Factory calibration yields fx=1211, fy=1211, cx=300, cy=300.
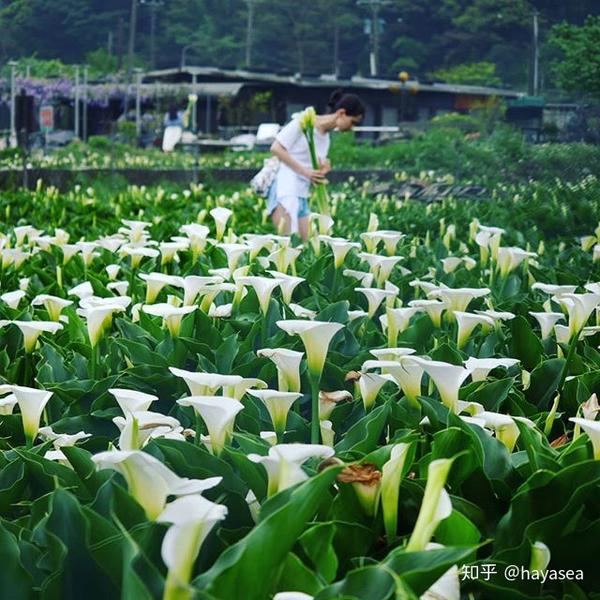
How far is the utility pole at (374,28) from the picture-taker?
86.3 feet

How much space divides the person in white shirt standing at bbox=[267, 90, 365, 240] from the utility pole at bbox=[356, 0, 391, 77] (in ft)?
62.2

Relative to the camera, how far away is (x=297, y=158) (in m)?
6.85

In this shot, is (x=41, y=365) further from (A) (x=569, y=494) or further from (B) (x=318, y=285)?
(A) (x=569, y=494)

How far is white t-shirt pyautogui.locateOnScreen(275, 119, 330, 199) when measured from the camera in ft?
22.3

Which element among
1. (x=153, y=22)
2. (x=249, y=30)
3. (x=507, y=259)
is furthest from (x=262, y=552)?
(x=249, y=30)

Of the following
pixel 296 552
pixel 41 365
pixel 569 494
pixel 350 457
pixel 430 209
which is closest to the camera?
pixel 296 552

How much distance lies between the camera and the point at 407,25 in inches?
1041

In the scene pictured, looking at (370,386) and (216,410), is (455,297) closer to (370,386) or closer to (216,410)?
(370,386)

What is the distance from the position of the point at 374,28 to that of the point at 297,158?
895 inches

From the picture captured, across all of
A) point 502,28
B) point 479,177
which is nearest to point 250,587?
point 479,177

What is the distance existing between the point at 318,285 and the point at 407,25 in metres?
23.7

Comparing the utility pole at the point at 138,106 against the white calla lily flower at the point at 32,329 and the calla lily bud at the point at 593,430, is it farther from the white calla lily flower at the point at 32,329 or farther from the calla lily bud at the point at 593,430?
the calla lily bud at the point at 593,430

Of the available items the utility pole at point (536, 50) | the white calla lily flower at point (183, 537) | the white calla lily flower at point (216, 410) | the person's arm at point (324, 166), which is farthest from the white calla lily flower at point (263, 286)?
the utility pole at point (536, 50)

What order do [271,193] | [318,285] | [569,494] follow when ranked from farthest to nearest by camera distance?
1. [271,193]
2. [318,285]
3. [569,494]
